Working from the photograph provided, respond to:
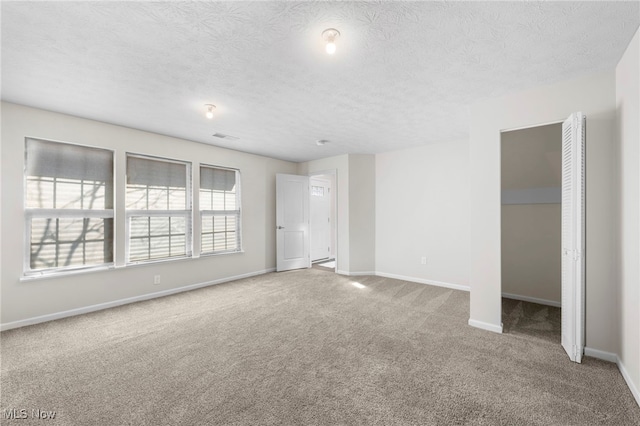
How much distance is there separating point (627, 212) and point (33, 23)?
170 inches

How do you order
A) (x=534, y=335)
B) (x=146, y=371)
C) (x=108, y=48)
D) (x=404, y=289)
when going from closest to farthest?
(x=108, y=48), (x=146, y=371), (x=534, y=335), (x=404, y=289)

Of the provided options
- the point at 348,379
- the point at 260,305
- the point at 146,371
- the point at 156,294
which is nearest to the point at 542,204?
the point at 348,379

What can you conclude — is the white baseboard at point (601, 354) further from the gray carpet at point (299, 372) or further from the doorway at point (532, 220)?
the doorway at point (532, 220)

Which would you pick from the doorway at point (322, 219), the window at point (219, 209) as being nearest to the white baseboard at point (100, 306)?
the window at point (219, 209)

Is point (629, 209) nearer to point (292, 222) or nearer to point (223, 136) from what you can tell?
point (223, 136)

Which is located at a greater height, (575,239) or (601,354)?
(575,239)

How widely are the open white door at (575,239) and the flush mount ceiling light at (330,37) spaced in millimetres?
2105

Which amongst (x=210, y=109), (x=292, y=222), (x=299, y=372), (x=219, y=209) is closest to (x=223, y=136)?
(x=210, y=109)

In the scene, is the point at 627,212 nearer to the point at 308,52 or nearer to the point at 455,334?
the point at 455,334

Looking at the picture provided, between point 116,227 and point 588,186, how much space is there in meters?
5.37

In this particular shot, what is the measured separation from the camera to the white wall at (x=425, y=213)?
4.42 m

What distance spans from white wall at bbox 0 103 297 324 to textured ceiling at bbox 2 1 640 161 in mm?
305

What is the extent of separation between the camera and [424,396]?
1827 mm

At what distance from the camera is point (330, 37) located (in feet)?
5.97
